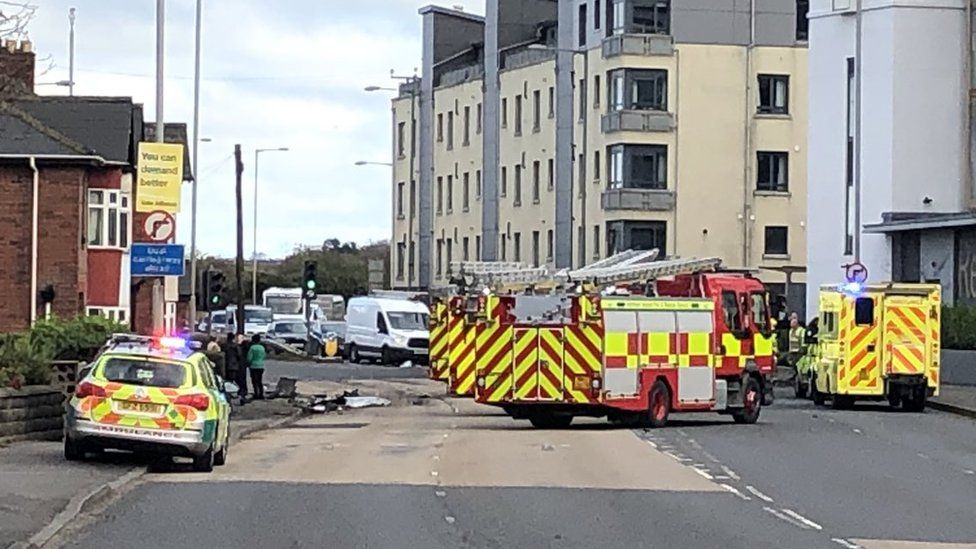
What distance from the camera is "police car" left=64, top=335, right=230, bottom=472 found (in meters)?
21.6

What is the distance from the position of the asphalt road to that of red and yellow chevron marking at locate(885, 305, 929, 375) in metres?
6.16

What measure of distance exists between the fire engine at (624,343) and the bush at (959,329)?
1369cm

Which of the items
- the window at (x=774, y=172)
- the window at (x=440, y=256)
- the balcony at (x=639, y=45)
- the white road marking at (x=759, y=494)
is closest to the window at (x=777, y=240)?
the window at (x=774, y=172)

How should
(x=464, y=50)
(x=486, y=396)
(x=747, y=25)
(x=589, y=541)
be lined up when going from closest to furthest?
(x=589, y=541) → (x=486, y=396) → (x=747, y=25) → (x=464, y=50)

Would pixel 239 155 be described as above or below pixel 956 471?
above

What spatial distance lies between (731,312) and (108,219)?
17.5 m

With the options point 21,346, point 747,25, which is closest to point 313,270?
point 747,25

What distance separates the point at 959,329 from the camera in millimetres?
47906

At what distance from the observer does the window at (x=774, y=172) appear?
71.8 metres

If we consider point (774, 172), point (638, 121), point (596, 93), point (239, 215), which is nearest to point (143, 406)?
point (239, 215)

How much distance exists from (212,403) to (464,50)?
66.6m

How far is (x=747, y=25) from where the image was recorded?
Result: 71.2m

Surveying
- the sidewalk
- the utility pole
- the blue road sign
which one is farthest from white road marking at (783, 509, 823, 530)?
the utility pole

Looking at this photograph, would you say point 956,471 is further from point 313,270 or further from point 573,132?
point 573,132
